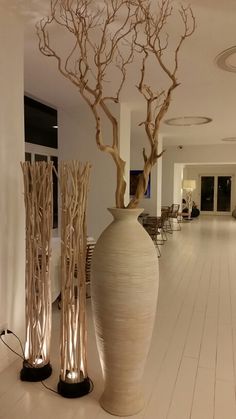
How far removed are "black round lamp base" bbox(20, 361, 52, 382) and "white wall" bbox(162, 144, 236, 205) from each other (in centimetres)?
900

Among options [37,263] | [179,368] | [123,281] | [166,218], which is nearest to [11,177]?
[37,263]

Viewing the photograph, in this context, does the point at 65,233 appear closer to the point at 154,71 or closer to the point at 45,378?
the point at 45,378

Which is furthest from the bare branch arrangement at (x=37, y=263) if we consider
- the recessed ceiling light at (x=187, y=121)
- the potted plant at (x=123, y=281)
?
the recessed ceiling light at (x=187, y=121)

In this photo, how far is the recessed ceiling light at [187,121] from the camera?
6.54 m

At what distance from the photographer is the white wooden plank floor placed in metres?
2.14

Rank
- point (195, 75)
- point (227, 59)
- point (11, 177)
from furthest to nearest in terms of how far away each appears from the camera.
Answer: point (195, 75) → point (227, 59) → point (11, 177)

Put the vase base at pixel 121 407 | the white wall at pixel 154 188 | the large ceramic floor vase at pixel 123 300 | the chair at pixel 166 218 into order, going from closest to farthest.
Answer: the large ceramic floor vase at pixel 123 300, the vase base at pixel 121 407, the white wall at pixel 154 188, the chair at pixel 166 218

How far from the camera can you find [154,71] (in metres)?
3.81

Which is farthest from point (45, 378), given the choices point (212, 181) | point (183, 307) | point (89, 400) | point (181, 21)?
point (212, 181)

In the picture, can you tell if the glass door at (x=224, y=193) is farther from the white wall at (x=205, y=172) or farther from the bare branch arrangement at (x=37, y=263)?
the bare branch arrangement at (x=37, y=263)

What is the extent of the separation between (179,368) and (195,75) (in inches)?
131

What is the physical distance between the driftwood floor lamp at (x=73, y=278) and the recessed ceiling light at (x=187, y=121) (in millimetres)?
4909

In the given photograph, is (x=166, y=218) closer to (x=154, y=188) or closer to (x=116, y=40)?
(x=154, y=188)

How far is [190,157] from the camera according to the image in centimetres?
1095
